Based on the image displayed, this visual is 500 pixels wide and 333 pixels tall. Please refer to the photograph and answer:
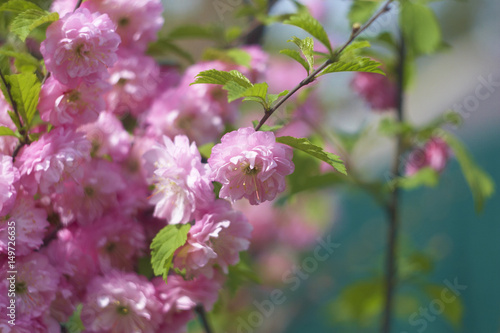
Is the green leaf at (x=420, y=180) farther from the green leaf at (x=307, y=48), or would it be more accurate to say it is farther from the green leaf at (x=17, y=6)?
the green leaf at (x=17, y=6)

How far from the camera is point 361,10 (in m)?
0.87

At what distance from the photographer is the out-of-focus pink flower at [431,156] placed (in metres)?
1.07

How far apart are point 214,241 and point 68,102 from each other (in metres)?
0.23

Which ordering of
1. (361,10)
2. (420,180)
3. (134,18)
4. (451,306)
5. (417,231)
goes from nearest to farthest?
(134,18) → (361,10) → (420,180) → (451,306) → (417,231)

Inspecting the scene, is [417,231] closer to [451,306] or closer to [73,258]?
[451,306]

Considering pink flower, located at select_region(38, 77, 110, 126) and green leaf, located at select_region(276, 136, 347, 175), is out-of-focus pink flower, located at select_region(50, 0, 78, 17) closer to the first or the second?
pink flower, located at select_region(38, 77, 110, 126)

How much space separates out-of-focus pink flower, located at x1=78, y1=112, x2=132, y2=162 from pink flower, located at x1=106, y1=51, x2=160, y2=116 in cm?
5

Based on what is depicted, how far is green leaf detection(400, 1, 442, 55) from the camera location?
89cm

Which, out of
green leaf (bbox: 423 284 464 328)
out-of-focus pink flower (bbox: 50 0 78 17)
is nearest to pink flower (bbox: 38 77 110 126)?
out-of-focus pink flower (bbox: 50 0 78 17)

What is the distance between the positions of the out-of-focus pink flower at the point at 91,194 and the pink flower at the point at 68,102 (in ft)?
0.19

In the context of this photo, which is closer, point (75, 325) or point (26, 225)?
point (26, 225)

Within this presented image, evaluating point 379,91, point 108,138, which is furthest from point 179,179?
point 379,91

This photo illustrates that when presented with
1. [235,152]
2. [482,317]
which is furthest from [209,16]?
[235,152]

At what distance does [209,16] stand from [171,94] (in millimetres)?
1446
